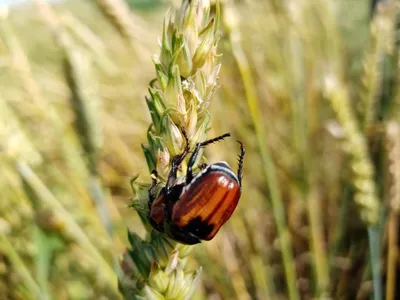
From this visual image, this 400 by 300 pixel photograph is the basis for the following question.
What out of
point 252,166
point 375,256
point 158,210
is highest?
point 252,166

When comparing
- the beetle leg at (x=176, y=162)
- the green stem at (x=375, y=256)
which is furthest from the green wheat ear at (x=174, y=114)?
the green stem at (x=375, y=256)

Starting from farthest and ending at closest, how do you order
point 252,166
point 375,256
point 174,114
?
point 252,166
point 375,256
point 174,114

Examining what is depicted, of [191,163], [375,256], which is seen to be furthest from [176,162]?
[375,256]

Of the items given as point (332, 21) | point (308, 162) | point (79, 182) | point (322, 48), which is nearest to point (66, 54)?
point (79, 182)

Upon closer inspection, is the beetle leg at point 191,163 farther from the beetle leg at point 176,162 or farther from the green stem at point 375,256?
the green stem at point 375,256

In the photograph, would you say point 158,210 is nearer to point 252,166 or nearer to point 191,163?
point 191,163

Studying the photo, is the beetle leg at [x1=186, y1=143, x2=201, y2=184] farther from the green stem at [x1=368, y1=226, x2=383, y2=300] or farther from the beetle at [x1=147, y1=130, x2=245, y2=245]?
the green stem at [x1=368, y1=226, x2=383, y2=300]
